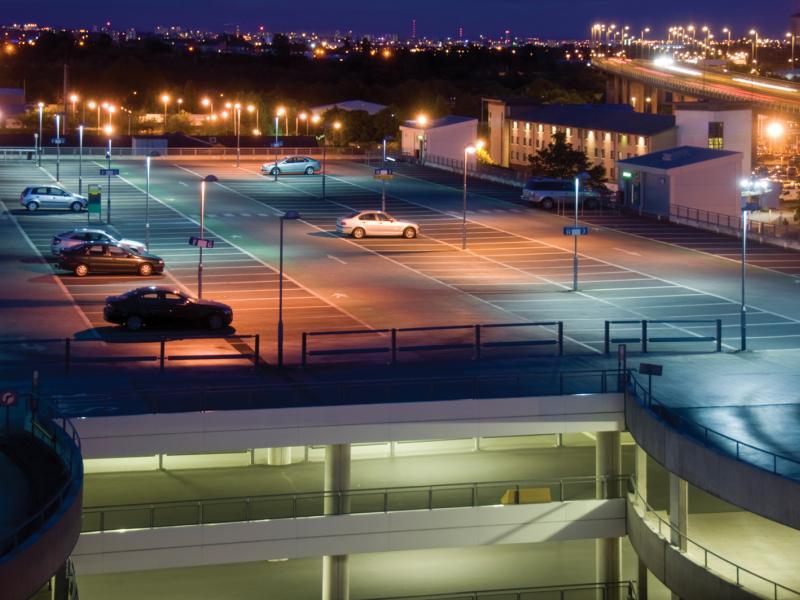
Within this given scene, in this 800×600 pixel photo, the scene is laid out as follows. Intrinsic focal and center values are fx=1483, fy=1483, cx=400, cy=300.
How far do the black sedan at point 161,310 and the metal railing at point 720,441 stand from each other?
15.0m

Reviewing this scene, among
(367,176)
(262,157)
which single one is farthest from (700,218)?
(262,157)

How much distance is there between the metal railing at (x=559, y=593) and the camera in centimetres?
2773

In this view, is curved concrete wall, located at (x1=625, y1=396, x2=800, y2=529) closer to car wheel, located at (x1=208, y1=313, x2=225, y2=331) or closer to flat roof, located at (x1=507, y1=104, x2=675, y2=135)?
car wheel, located at (x1=208, y1=313, x2=225, y2=331)

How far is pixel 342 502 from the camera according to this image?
27031 millimetres

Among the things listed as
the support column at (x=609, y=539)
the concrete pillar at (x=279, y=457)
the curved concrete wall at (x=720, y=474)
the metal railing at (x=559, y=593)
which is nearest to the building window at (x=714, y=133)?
the concrete pillar at (x=279, y=457)

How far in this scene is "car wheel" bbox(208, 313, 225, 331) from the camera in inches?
1580

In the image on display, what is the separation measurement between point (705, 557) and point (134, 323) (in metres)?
19.6

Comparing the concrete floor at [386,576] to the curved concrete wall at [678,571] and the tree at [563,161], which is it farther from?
the tree at [563,161]

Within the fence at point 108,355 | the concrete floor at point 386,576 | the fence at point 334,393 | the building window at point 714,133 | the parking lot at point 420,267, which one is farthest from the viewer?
the building window at point 714,133

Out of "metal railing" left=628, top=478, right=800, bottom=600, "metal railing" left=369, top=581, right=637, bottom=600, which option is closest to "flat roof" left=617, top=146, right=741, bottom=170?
"metal railing" left=369, top=581, right=637, bottom=600

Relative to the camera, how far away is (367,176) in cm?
8625

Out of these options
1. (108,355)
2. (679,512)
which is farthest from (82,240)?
(679,512)

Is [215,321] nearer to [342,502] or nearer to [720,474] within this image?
[342,502]

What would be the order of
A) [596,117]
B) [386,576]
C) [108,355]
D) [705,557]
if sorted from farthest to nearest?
[596,117]
[108,355]
[386,576]
[705,557]
